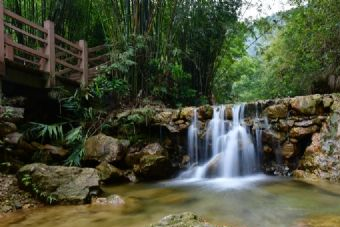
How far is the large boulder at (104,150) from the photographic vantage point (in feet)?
21.2

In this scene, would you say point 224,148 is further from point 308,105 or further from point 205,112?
point 308,105

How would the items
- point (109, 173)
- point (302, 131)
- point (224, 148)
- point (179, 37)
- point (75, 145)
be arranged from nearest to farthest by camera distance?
point (109, 173), point (302, 131), point (75, 145), point (224, 148), point (179, 37)

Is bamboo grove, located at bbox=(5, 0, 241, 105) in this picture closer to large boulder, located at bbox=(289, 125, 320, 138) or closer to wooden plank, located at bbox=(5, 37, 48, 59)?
wooden plank, located at bbox=(5, 37, 48, 59)

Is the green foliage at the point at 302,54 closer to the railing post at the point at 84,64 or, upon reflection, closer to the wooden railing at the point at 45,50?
the wooden railing at the point at 45,50

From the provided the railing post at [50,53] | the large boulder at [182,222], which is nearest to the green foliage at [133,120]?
the railing post at [50,53]

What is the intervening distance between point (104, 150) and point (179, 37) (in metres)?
4.94

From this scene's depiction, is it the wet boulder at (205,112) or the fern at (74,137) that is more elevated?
the wet boulder at (205,112)

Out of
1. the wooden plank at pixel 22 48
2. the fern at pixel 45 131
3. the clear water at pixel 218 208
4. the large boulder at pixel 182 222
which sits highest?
the wooden plank at pixel 22 48

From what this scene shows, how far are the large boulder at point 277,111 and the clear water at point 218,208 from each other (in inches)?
58.1

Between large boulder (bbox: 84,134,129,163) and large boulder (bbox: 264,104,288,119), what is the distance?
299 centimetres

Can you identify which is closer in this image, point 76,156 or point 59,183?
point 59,183

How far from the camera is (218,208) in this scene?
4152 mm

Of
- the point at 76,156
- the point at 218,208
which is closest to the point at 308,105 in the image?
the point at 218,208

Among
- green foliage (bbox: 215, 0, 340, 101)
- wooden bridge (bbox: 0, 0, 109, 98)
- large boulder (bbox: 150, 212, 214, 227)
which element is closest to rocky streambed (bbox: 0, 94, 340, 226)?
wooden bridge (bbox: 0, 0, 109, 98)
